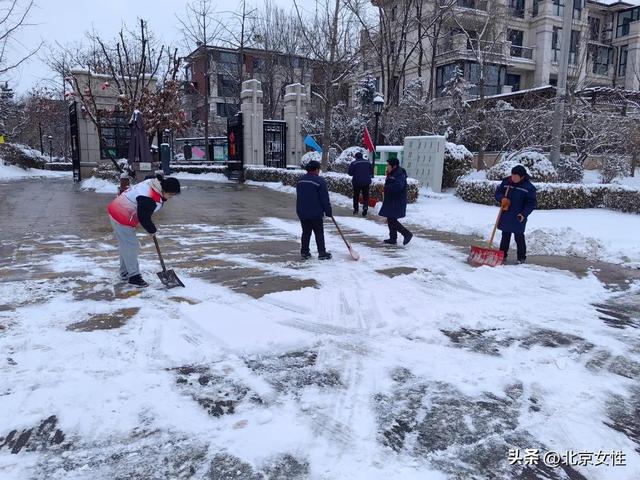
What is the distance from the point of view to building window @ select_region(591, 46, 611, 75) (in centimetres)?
3742

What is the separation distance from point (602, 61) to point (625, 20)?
4017mm

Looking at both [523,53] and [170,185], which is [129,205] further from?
[523,53]

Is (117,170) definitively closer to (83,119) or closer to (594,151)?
(83,119)

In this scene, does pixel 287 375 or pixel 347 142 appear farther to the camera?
pixel 347 142

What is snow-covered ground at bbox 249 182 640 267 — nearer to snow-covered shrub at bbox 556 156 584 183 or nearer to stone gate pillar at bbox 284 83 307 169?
snow-covered shrub at bbox 556 156 584 183

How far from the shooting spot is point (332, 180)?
1497 cm

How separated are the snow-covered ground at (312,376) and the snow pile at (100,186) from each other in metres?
10.6

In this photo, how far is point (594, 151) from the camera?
17422 mm

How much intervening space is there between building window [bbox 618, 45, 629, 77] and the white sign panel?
3332 cm

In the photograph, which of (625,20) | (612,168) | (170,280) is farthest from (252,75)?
(170,280)

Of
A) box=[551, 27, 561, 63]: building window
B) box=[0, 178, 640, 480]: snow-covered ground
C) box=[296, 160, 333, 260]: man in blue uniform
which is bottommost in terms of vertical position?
box=[0, 178, 640, 480]: snow-covered ground

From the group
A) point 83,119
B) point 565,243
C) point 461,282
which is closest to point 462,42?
point 83,119

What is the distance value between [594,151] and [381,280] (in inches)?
599

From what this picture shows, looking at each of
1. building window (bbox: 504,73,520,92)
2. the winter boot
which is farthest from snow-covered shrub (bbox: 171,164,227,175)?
building window (bbox: 504,73,520,92)
